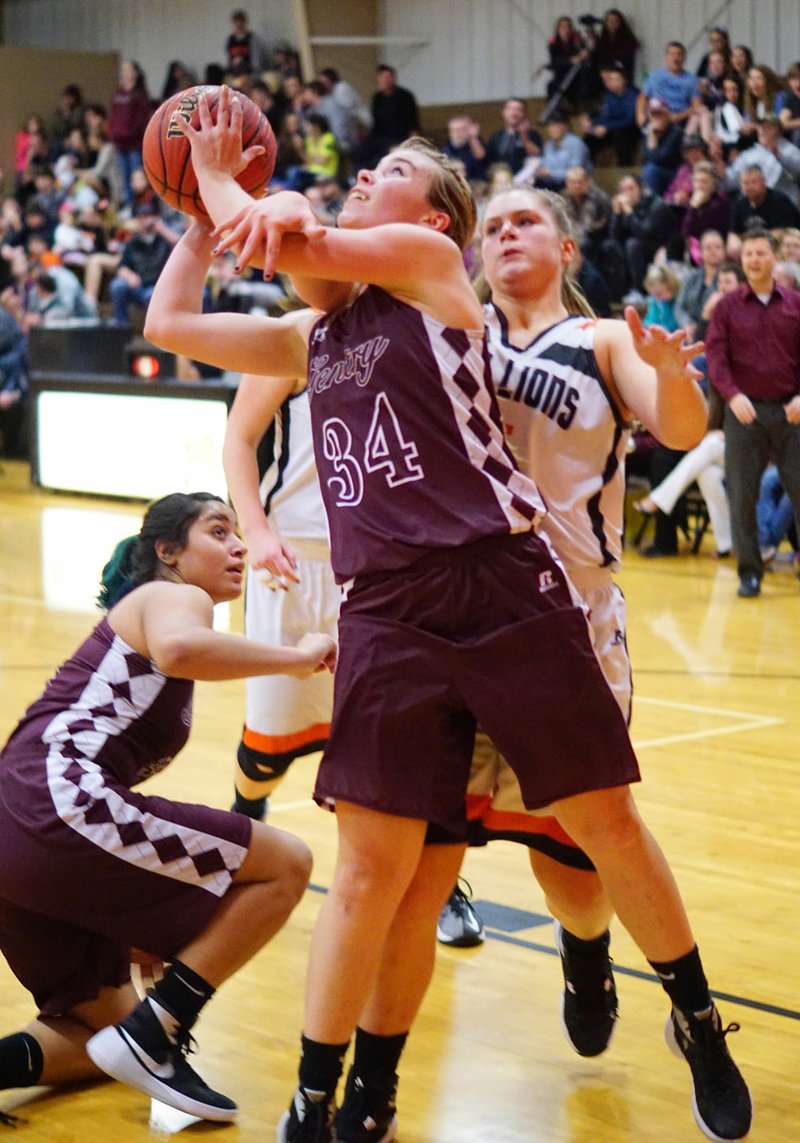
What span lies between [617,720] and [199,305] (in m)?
1.08

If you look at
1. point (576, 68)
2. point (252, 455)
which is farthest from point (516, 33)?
point (252, 455)

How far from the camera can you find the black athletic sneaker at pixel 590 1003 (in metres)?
3.45

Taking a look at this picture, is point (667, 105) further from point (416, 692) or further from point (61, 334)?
point (416, 692)

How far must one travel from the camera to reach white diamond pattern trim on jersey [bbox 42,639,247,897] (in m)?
3.21

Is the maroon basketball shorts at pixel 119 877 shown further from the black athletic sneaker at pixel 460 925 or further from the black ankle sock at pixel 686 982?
the black athletic sneaker at pixel 460 925

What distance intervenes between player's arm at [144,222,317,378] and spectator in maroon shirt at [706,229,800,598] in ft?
23.1

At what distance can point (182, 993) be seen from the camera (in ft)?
10.5

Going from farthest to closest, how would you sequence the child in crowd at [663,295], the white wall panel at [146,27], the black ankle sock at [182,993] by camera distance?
the white wall panel at [146,27]
the child in crowd at [663,295]
the black ankle sock at [182,993]

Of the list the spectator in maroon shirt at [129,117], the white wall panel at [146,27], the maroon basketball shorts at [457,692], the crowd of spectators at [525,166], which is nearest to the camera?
the maroon basketball shorts at [457,692]

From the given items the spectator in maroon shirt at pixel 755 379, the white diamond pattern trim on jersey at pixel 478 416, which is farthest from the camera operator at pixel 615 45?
the white diamond pattern trim on jersey at pixel 478 416

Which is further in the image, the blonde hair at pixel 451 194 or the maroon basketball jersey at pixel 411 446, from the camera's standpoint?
the blonde hair at pixel 451 194

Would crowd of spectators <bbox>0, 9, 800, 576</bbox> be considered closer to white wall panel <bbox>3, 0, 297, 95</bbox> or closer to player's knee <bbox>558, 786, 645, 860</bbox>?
white wall panel <bbox>3, 0, 297, 95</bbox>

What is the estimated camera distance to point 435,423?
2.83 meters

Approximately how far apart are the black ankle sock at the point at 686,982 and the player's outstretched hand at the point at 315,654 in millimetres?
846
